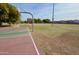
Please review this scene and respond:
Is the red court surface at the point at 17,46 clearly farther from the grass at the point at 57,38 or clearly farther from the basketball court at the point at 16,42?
the grass at the point at 57,38

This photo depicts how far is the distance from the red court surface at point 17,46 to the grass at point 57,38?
0.10 metres

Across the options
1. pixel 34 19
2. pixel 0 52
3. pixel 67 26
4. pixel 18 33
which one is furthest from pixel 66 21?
pixel 0 52

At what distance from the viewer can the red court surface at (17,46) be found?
12.8 feet

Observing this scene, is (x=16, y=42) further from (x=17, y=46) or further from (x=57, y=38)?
(x=57, y=38)

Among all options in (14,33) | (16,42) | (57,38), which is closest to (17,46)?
(16,42)

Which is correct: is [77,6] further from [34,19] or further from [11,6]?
[11,6]

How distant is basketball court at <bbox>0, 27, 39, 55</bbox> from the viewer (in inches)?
154

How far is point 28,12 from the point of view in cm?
402

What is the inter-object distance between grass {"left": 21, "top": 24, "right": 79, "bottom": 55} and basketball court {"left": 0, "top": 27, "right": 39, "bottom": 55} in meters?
0.10

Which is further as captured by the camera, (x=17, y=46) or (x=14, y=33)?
(x=14, y=33)

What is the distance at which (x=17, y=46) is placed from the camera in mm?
3959

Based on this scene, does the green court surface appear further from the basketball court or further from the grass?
the grass

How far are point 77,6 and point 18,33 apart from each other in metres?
0.89

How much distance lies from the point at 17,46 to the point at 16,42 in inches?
2.9
